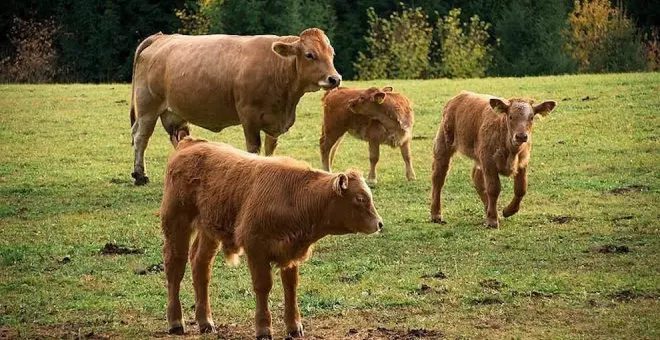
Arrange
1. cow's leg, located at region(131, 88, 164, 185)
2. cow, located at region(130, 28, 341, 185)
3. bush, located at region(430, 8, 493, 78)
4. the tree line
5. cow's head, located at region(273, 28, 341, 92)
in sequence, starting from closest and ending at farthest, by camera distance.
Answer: cow's head, located at region(273, 28, 341, 92)
cow, located at region(130, 28, 341, 185)
cow's leg, located at region(131, 88, 164, 185)
bush, located at region(430, 8, 493, 78)
the tree line

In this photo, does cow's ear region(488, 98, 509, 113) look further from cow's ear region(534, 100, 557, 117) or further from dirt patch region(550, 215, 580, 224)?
dirt patch region(550, 215, 580, 224)

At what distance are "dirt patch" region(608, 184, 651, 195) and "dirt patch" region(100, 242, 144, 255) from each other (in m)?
6.50

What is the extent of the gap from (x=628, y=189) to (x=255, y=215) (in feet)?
28.1

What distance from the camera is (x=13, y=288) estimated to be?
36.4 ft

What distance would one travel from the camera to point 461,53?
4900 centimetres

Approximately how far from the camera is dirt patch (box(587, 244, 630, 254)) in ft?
40.1

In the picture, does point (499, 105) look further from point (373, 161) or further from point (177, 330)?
point (177, 330)

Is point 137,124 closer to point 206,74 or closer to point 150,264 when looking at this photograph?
point 206,74

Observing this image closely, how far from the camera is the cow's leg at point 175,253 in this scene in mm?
9211

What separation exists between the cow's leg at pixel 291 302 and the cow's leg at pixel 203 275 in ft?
2.15

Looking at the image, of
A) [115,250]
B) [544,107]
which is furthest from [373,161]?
[115,250]

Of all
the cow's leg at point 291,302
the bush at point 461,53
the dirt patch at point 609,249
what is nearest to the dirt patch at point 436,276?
the dirt patch at point 609,249

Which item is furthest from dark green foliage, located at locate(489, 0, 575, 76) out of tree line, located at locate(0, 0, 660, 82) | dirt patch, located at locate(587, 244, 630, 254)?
dirt patch, located at locate(587, 244, 630, 254)

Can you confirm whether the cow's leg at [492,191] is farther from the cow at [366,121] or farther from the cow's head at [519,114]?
the cow at [366,121]
